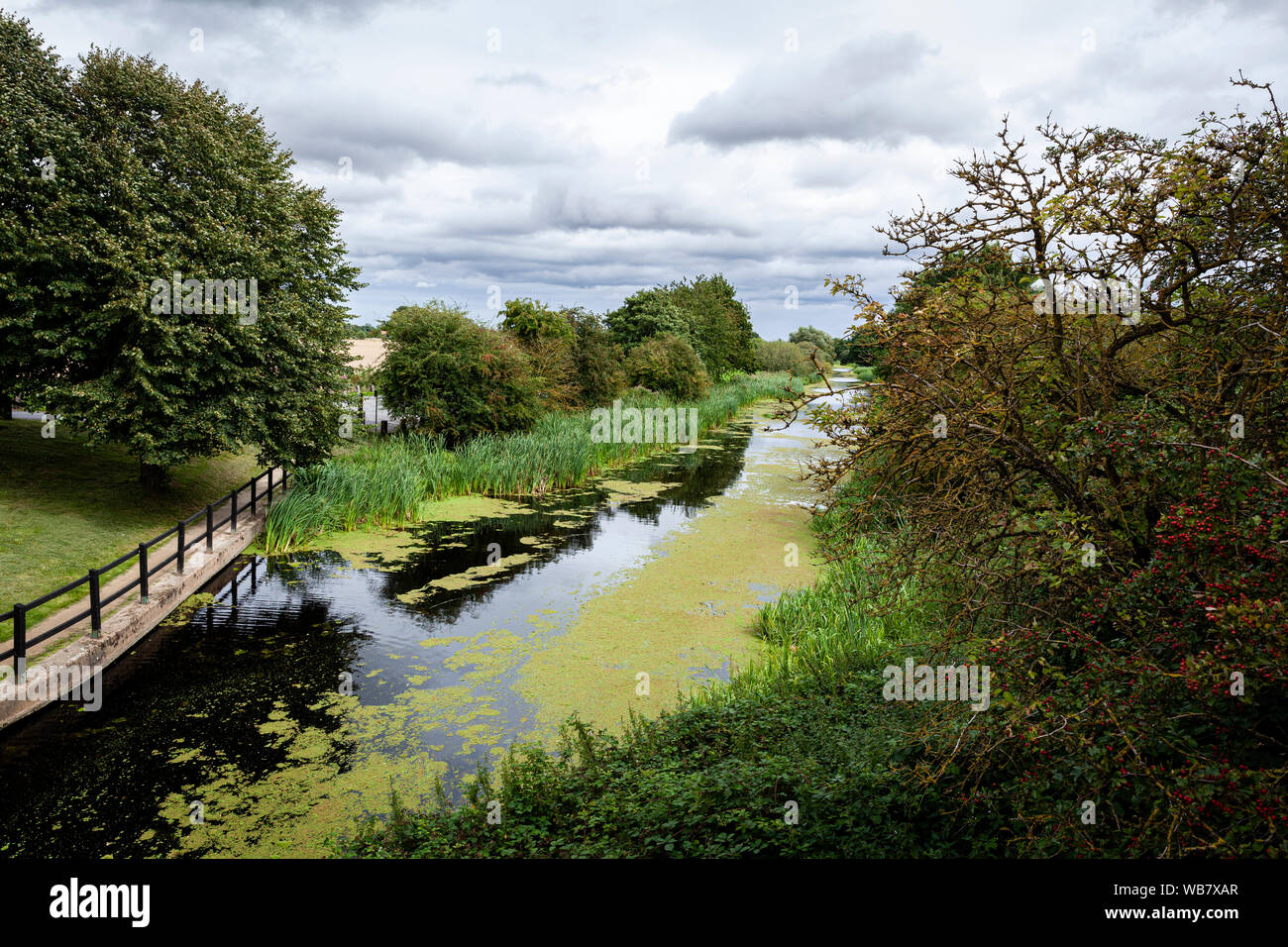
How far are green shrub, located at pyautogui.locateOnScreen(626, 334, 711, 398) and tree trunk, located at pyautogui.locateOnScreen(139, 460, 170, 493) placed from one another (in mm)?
22355

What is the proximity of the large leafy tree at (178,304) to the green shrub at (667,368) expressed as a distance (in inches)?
842

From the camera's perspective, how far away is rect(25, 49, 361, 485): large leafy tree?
1072cm

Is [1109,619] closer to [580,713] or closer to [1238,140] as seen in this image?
[1238,140]

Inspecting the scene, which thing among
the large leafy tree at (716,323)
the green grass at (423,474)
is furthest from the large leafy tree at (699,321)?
the green grass at (423,474)

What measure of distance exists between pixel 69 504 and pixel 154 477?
1.64 meters

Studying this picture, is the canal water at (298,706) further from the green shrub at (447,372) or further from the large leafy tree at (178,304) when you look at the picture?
the green shrub at (447,372)

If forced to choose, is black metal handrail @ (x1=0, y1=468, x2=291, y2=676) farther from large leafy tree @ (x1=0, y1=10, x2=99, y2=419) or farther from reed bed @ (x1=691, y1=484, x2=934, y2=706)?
reed bed @ (x1=691, y1=484, x2=934, y2=706)

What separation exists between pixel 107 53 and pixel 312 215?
21.4 feet

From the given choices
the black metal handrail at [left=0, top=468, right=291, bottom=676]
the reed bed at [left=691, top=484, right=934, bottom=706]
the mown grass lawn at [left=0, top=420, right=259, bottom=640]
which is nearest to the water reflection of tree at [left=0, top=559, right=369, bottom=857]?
the black metal handrail at [left=0, top=468, right=291, bottom=676]

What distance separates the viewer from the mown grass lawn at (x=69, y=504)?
30.1 ft

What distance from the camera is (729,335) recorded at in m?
51.6

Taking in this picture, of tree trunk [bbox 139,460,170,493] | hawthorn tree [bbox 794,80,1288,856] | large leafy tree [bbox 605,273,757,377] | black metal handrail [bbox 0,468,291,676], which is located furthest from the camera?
large leafy tree [bbox 605,273,757,377]
